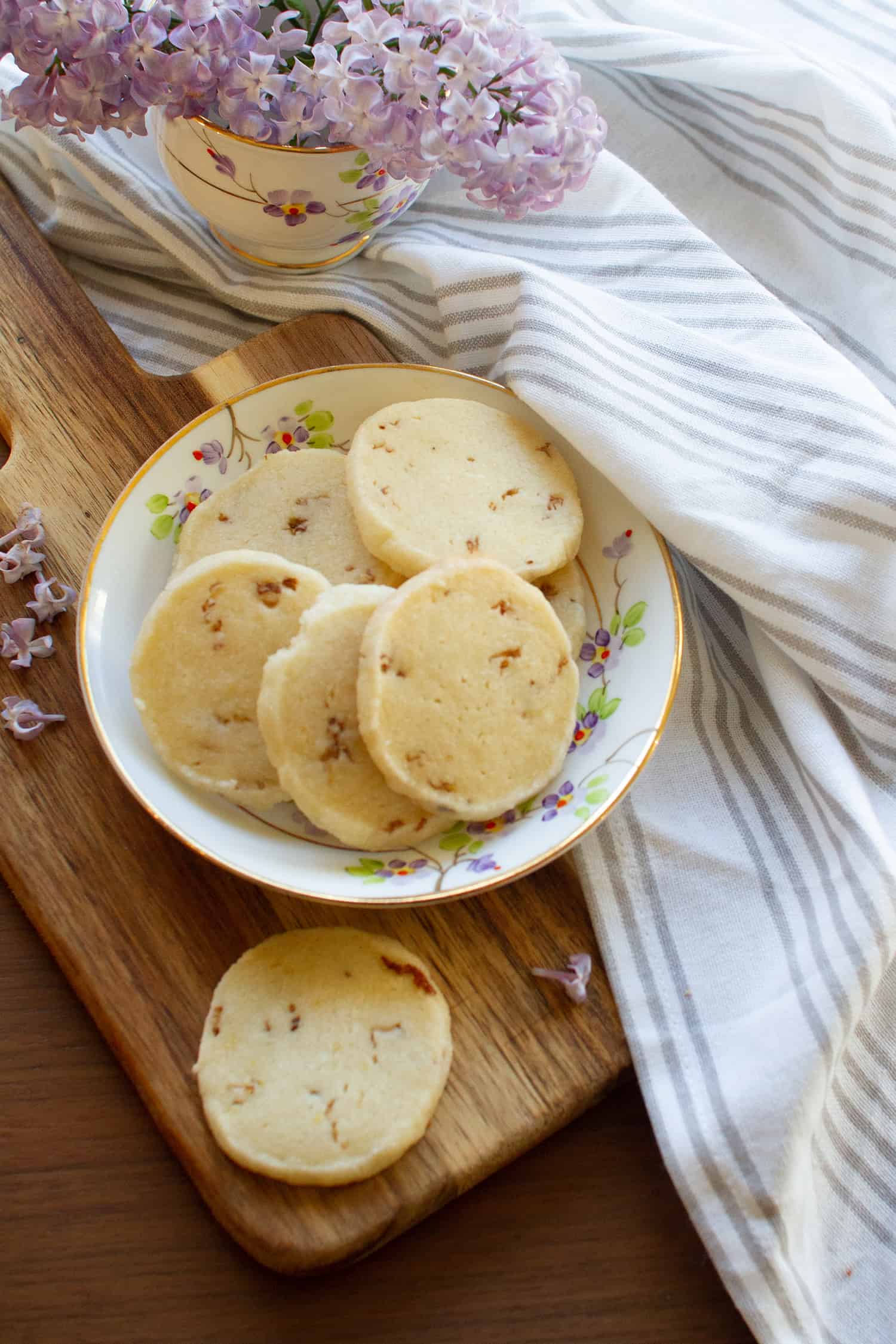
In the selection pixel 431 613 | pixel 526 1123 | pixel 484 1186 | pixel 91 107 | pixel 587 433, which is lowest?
pixel 484 1186

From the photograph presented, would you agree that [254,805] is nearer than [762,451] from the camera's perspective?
Yes

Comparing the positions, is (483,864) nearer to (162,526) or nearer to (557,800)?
(557,800)

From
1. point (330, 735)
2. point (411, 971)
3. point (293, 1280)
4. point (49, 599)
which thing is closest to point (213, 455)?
point (49, 599)

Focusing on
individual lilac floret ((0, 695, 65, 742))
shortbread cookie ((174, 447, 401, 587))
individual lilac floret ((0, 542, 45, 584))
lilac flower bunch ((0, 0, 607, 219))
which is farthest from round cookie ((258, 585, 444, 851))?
lilac flower bunch ((0, 0, 607, 219))

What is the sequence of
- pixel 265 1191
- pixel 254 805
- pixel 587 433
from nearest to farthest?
pixel 265 1191
pixel 254 805
pixel 587 433

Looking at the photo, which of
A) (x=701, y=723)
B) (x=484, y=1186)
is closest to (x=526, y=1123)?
(x=484, y=1186)

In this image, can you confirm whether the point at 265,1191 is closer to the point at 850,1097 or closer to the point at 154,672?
the point at 154,672
